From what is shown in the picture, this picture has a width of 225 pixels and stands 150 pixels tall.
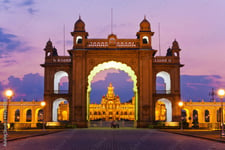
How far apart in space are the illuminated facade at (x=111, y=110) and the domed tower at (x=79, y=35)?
237 feet

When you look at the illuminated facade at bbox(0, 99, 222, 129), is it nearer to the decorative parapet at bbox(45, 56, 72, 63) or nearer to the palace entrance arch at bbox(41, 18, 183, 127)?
the palace entrance arch at bbox(41, 18, 183, 127)

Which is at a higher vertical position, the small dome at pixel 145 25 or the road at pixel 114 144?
the small dome at pixel 145 25

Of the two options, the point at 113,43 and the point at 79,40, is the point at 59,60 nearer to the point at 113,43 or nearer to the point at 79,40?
the point at 79,40

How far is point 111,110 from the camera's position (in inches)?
4879

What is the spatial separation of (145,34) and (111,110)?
78.4m

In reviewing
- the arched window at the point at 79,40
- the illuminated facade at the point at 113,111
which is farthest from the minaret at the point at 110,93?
the arched window at the point at 79,40

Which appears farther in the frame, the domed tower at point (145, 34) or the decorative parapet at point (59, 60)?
the decorative parapet at point (59, 60)

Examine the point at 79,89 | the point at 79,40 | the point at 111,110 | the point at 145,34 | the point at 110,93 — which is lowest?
the point at 111,110

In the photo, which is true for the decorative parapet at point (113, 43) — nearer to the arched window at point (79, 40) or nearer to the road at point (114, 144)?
the arched window at point (79, 40)

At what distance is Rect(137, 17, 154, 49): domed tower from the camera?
47.5 metres

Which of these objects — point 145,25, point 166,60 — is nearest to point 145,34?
point 145,25

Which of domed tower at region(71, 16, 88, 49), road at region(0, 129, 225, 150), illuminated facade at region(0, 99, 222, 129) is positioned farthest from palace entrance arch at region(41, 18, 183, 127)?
road at region(0, 129, 225, 150)

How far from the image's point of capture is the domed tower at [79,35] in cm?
4750

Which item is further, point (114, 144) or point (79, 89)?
point (79, 89)
